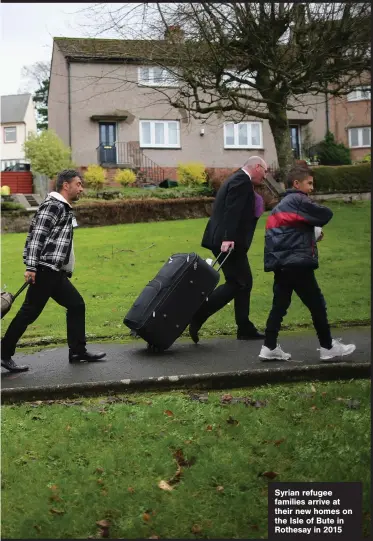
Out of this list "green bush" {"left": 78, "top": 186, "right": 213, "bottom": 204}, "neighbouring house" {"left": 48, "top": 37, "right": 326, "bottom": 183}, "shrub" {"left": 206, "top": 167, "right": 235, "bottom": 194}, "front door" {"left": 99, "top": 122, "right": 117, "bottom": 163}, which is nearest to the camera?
"green bush" {"left": 78, "top": 186, "right": 213, "bottom": 204}

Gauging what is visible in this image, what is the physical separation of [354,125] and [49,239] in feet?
117

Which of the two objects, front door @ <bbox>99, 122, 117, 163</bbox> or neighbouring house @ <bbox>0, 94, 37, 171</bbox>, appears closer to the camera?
front door @ <bbox>99, 122, 117, 163</bbox>

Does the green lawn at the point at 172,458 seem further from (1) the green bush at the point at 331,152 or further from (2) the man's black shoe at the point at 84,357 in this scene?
(1) the green bush at the point at 331,152

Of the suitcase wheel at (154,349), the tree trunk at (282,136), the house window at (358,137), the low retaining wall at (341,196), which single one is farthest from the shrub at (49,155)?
the suitcase wheel at (154,349)

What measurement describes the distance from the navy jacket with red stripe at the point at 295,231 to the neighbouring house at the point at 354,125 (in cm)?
3385

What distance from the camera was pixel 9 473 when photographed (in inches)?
183

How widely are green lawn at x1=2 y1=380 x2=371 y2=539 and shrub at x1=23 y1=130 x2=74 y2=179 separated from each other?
26.5 m

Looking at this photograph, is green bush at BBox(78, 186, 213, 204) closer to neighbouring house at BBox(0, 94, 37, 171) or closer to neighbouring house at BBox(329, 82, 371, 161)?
neighbouring house at BBox(329, 82, 371, 161)

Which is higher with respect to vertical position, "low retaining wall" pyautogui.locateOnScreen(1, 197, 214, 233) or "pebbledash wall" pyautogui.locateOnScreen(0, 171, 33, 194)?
"pebbledash wall" pyautogui.locateOnScreen(0, 171, 33, 194)

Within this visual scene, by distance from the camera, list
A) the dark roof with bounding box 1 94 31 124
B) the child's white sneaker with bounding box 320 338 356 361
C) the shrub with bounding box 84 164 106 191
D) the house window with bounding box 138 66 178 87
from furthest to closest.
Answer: the dark roof with bounding box 1 94 31 124
the shrub with bounding box 84 164 106 191
the house window with bounding box 138 66 178 87
the child's white sneaker with bounding box 320 338 356 361

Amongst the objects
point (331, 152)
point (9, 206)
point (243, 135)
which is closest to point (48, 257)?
point (9, 206)

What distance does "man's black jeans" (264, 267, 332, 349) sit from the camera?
6961mm

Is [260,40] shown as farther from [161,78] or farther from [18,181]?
[18,181]

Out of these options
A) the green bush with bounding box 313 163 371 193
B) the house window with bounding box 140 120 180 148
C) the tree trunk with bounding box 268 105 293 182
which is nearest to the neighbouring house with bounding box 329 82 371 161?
the house window with bounding box 140 120 180 148
